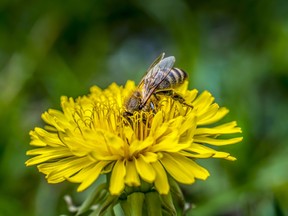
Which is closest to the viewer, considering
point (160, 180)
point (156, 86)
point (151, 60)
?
point (160, 180)

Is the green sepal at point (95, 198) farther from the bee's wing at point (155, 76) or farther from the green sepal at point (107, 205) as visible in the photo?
the bee's wing at point (155, 76)

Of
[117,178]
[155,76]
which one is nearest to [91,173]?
[117,178]

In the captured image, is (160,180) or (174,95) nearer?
(160,180)

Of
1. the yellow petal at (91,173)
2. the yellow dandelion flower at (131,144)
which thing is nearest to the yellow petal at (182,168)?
the yellow dandelion flower at (131,144)

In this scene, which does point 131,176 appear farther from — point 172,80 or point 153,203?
point 172,80

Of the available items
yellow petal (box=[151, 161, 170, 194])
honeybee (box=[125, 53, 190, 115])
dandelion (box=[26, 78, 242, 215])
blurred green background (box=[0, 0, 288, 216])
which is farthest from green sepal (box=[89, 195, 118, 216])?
blurred green background (box=[0, 0, 288, 216])

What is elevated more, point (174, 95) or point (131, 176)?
point (174, 95)
